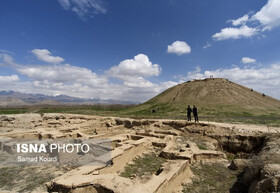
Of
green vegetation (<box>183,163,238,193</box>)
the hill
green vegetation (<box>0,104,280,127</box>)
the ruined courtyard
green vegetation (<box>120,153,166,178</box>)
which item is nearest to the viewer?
the ruined courtyard

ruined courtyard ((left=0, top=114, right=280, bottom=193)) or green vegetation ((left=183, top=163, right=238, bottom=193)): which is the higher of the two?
ruined courtyard ((left=0, top=114, right=280, bottom=193))

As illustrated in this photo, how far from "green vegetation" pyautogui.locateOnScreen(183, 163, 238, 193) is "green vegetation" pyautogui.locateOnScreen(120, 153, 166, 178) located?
1.64 m

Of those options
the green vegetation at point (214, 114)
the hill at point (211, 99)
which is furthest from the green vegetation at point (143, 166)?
the hill at point (211, 99)

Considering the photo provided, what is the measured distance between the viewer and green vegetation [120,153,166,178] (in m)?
7.47

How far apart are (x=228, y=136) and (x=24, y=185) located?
12.9 metres

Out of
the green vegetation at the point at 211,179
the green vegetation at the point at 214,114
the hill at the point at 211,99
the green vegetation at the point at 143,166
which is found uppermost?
the hill at the point at 211,99

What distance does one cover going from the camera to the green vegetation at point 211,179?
6.38m

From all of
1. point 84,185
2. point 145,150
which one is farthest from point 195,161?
point 84,185

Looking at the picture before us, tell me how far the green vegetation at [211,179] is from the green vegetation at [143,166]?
164 centimetres

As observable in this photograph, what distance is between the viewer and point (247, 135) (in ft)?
41.8

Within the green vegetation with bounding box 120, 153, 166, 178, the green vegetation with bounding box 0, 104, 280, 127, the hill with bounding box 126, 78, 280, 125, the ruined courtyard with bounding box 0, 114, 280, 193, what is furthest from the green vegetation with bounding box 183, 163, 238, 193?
the hill with bounding box 126, 78, 280, 125

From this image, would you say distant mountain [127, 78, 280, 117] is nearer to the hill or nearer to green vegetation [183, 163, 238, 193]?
the hill

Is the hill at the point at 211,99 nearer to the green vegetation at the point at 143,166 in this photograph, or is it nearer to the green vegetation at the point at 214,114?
the green vegetation at the point at 214,114

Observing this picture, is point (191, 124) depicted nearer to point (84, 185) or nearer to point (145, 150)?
point (145, 150)
